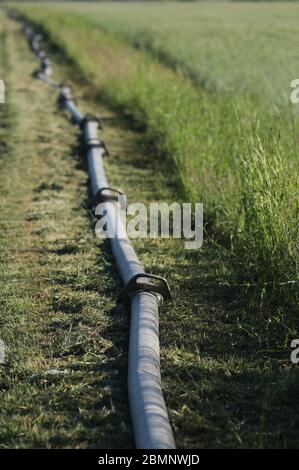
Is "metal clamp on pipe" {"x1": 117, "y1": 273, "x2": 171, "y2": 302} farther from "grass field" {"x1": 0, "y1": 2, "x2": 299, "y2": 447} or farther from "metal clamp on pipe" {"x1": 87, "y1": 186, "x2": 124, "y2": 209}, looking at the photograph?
"metal clamp on pipe" {"x1": 87, "y1": 186, "x2": 124, "y2": 209}

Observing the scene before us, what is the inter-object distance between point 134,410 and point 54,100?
30.0 ft

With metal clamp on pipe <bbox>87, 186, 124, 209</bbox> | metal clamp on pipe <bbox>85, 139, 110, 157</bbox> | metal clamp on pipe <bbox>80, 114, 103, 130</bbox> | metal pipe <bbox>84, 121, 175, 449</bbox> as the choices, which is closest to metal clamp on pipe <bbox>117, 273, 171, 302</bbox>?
metal pipe <bbox>84, 121, 175, 449</bbox>

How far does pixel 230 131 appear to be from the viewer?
6.55 m

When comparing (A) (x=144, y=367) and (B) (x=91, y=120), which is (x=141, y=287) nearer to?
(A) (x=144, y=367)

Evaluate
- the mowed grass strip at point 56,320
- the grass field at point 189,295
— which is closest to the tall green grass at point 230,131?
the grass field at point 189,295

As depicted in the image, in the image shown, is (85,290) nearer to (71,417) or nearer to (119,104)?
(71,417)

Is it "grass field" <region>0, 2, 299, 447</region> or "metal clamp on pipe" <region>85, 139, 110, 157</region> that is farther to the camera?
"metal clamp on pipe" <region>85, 139, 110, 157</region>

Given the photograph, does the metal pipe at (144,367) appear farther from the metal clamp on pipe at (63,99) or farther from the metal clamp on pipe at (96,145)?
the metal clamp on pipe at (63,99)

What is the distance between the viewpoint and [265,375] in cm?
333

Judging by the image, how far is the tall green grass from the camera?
416 cm

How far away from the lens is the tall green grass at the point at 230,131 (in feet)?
13.7

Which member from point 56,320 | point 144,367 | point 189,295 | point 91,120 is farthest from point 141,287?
point 91,120
